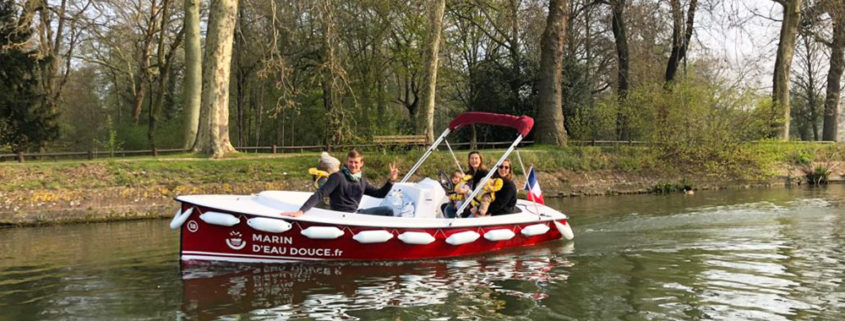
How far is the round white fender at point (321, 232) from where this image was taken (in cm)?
917

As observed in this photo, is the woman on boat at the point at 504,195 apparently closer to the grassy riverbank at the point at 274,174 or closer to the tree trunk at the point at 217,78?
the grassy riverbank at the point at 274,174

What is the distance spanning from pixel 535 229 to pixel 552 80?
15103 mm

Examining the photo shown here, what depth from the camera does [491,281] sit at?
28.1ft

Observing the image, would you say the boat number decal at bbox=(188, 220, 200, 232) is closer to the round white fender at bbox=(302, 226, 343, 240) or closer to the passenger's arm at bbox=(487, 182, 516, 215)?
the round white fender at bbox=(302, 226, 343, 240)

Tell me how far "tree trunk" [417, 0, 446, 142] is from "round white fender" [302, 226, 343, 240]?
13124 millimetres

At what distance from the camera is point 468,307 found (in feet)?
23.5

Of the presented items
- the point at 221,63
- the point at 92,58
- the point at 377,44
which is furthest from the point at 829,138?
the point at 92,58

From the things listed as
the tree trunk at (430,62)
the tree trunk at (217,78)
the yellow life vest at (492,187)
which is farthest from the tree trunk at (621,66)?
the yellow life vest at (492,187)

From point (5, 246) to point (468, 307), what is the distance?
9.93m

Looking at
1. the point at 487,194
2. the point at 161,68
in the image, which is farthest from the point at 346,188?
the point at 161,68

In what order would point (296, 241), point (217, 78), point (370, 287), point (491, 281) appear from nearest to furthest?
point (370, 287)
point (491, 281)
point (296, 241)
point (217, 78)

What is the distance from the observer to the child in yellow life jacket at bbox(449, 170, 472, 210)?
11109mm

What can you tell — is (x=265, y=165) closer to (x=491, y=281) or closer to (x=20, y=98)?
(x=20, y=98)

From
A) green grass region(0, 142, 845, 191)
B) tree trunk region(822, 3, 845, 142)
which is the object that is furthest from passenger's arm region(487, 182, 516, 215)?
tree trunk region(822, 3, 845, 142)
